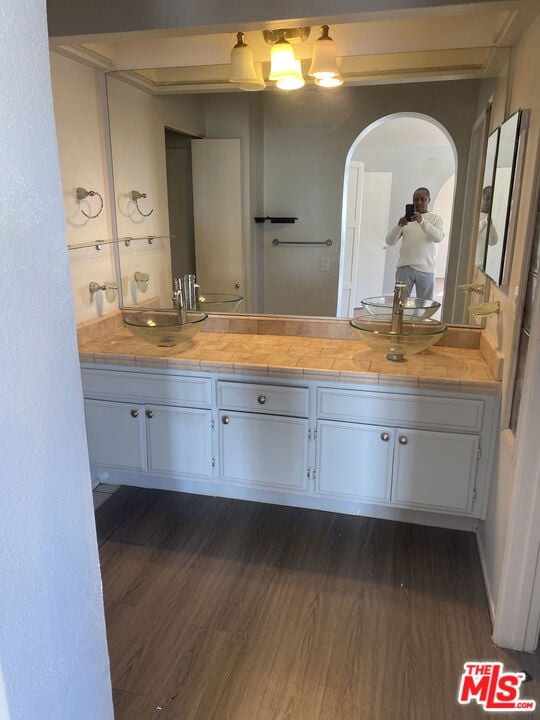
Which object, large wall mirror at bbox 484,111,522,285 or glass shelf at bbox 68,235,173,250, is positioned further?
glass shelf at bbox 68,235,173,250

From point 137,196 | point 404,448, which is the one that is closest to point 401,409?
point 404,448

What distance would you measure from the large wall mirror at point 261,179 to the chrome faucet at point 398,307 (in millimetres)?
236

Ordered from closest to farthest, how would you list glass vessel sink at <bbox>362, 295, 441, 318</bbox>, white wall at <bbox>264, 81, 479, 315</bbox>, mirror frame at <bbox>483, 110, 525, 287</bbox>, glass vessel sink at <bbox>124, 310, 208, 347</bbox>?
1. mirror frame at <bbox>483, 110, 525, 287</bbox>
2. white wall at <bbox>264, 81, 479, 315</bbox>
3. glass vessel sink at <bbox>124, 310, 208, 347</bbox>
4. glass vessel sink at <bbox>362, 295, 441, 318</bbox>

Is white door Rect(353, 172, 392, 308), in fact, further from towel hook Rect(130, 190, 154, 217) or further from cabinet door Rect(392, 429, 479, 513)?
towel hook Rect(130, 190, 154, 217)

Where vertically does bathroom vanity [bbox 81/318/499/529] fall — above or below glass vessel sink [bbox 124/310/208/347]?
below

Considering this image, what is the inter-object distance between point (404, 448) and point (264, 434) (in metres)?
0.63

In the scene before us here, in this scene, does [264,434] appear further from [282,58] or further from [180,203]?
[282,58]

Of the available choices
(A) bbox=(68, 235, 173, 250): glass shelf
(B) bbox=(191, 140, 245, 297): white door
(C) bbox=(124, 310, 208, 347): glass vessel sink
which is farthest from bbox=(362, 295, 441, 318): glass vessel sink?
(A) bbox=(68, 235, 173, 250): glass shelf

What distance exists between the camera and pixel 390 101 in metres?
2.44

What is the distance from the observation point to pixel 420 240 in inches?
99.8

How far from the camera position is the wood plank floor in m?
1.64

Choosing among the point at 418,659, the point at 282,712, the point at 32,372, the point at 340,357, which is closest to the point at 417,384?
the point at 340,357

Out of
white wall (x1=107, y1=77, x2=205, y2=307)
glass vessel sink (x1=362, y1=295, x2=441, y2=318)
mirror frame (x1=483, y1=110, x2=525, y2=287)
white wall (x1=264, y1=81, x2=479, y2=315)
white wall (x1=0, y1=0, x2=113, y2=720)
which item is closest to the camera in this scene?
white wall (x1=0, y1=0, x2=113, y2=720)

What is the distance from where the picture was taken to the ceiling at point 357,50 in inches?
82.7
